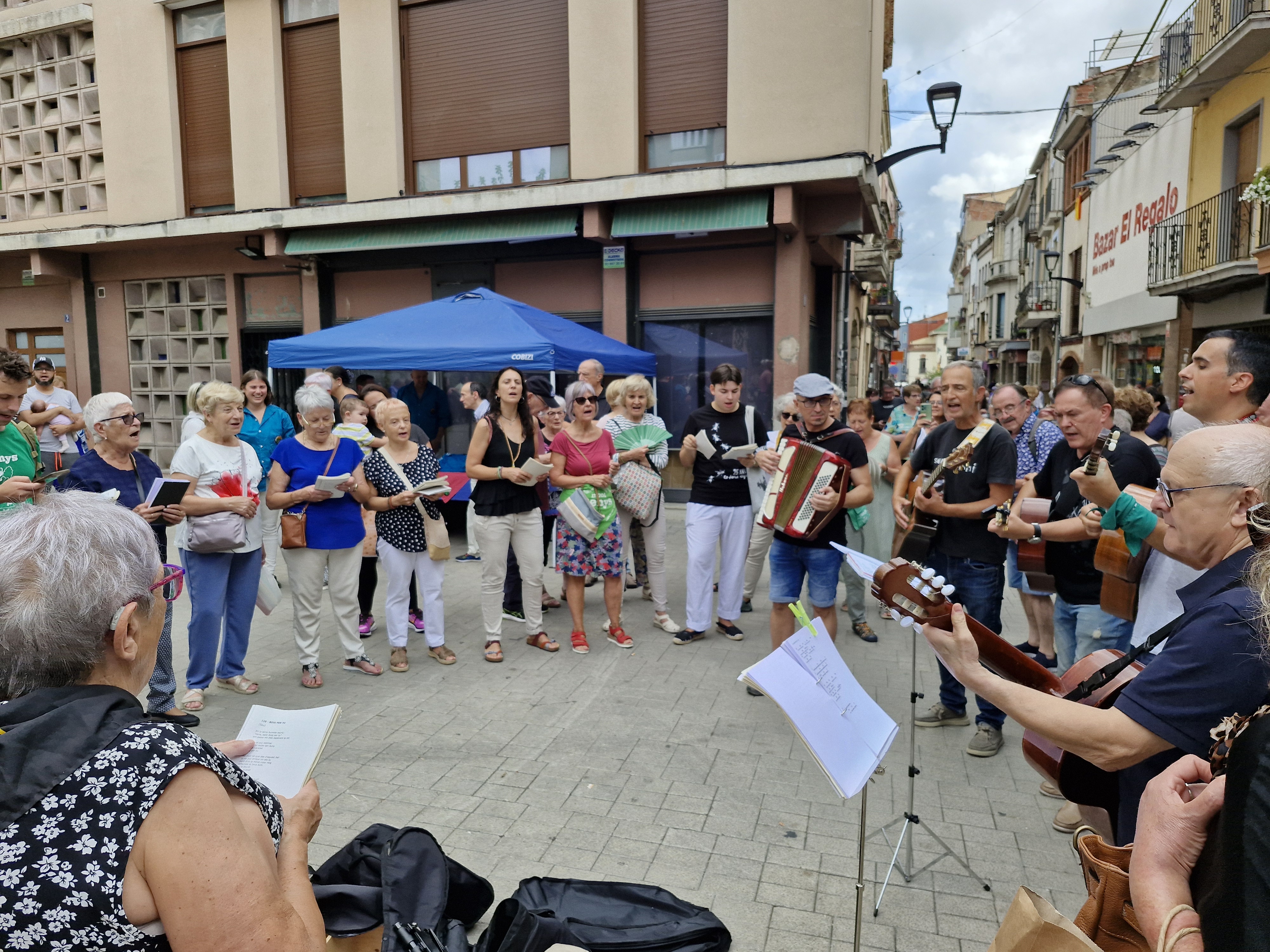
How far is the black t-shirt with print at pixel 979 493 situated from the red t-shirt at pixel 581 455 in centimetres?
256

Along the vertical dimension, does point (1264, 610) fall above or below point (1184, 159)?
below

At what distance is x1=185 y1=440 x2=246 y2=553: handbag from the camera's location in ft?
15.1

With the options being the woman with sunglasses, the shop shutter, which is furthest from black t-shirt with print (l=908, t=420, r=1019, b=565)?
the shop shutter

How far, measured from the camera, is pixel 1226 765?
1.28m

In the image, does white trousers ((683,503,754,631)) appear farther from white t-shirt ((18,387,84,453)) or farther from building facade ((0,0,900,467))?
white t-shirt ((18,387,84,453))

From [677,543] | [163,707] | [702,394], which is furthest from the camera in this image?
[702,394]

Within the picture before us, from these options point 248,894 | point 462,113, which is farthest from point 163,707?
point 462,113

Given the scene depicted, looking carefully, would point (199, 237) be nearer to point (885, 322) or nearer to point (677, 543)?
point (677, 543)

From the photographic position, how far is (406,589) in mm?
5566

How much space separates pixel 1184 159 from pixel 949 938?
18.4 meters

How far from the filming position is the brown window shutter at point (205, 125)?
13.6m

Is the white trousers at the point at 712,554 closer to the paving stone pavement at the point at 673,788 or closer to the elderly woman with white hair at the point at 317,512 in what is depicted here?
the paving stone pavement at the point at 673,788

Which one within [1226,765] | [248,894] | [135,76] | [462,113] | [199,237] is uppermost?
[135,76]

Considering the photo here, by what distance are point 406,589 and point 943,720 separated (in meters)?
3.59
